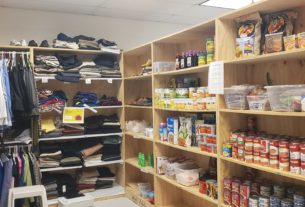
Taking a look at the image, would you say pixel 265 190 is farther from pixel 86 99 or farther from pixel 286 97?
pixel 86 99

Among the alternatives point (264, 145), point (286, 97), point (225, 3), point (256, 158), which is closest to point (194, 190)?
point (256, 158)

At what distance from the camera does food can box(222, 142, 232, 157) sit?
2549mm

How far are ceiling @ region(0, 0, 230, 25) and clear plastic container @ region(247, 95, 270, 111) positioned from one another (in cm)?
222

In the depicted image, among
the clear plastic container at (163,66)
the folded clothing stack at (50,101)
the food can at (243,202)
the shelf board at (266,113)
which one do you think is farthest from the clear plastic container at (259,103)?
the folded clothing stack at (50,101)

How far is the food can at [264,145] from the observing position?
2227 millimetres

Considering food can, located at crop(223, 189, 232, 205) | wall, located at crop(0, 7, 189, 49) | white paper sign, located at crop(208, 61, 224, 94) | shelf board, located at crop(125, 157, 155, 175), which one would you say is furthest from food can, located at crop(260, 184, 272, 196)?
wall, located at crop(0, 7, 189, 49)

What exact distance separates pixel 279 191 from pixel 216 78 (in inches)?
38.7

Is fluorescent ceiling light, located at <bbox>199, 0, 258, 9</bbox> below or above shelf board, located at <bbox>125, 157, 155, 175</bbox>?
above

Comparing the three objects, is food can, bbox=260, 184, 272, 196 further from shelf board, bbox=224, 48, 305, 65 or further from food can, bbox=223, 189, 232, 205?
shelf board, bbox=224, 48, 305, 65

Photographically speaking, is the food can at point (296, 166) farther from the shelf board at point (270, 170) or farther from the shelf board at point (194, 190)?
the shelf board at point (194, 190)

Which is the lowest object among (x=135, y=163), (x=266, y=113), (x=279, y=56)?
(x=135, y=163)

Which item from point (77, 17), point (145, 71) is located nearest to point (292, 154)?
point (145, 71)

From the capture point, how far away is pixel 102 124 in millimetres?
4453

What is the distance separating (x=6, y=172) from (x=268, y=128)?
269cm
